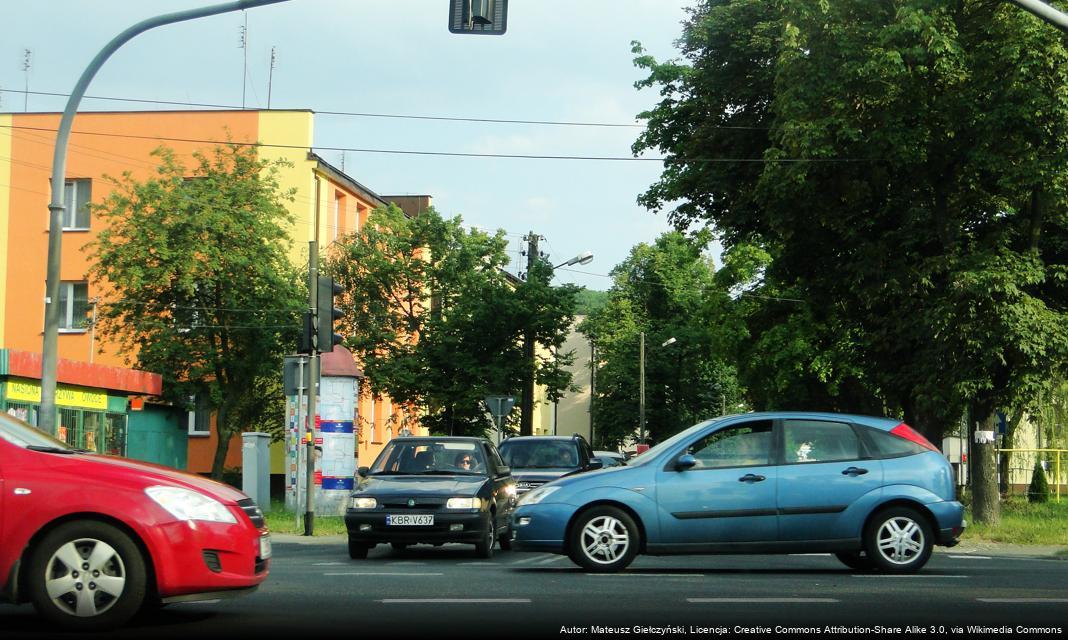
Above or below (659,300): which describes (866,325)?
below

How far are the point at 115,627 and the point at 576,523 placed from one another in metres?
6.27

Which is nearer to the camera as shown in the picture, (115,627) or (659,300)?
(115,627)

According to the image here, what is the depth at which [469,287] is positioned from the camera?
4819 cm

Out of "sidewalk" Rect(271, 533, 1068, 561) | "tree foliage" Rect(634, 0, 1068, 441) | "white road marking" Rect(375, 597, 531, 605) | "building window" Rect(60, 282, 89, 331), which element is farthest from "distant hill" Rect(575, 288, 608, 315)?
"white road marking" Rect(375, 597, 531, 605)

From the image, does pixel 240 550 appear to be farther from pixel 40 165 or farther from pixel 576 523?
pixel 40 165

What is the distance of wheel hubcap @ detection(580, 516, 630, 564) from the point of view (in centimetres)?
1368

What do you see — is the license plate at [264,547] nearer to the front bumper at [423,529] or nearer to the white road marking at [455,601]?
the white road marking at [455,601]

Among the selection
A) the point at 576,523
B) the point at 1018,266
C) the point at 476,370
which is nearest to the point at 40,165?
the point at 476,370

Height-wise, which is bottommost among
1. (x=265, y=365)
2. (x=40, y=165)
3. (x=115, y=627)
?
(x=115, y=627)

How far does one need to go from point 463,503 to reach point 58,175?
6525mm

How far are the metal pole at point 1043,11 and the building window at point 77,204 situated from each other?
4215 cm

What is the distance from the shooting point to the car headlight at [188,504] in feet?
27.1

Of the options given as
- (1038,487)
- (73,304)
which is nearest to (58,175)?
(73,304)

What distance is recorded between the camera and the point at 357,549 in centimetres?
1734
